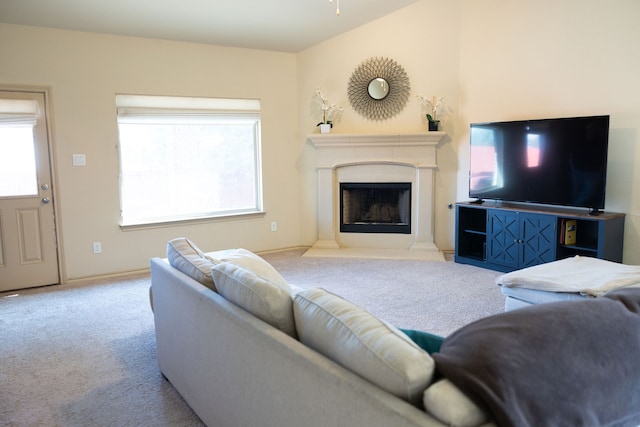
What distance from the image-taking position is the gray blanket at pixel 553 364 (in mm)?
1040

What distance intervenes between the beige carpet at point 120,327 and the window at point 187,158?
0.92 m

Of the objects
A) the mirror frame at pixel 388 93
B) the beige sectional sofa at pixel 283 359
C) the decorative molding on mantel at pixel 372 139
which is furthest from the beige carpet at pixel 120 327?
the mirror frame at pixel 388 93

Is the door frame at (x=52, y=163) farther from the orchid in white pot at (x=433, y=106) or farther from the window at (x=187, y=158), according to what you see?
the orchid in white pot at (x=433, y=106)

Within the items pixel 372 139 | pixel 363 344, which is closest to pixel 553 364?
pixel 363 344

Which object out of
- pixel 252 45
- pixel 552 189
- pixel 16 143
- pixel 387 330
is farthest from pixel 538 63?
pixel 16 143

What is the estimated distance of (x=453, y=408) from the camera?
103 centimetres

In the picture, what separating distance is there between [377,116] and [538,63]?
1.85 meters

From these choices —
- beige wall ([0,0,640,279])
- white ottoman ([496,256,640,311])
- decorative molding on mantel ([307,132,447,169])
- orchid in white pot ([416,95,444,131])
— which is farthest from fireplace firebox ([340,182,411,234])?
white ottoman ([496,256,640,311])

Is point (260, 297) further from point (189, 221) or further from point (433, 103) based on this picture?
point (433, 103)

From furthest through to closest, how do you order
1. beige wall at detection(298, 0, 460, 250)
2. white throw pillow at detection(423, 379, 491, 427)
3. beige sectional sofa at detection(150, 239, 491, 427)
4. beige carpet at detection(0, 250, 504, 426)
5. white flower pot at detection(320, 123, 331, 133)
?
white flower pot at detection(320, 123, 331, 133), beige wall at detection(298, 0, 460, 250), beige carpet at detection(0, 250, 504, 426), beige sectional sofa at detection(150, 239, 491, 427), white throw pillow at detection(423, 379, 491, 427)

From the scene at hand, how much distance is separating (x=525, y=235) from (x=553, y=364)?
147 inches

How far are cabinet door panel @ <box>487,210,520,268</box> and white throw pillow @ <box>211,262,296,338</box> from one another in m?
3.50

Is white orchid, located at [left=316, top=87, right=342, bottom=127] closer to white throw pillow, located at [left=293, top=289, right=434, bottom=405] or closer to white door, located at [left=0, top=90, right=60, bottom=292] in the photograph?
white door, located at [left=0, top=90, right=60, bottom=292]

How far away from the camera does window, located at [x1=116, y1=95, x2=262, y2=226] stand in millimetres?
5184
